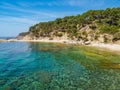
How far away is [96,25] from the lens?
259 ft

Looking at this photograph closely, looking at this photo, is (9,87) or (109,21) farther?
(109,21)

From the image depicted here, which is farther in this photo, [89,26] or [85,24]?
[85,24]

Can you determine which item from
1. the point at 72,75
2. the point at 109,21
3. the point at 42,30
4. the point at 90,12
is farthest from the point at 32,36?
the point at 72,75

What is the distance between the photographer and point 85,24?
8625 centimetres

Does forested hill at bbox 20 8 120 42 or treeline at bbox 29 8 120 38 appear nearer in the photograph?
forested hill at bbox 20 8 120 42

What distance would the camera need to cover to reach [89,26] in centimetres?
8250

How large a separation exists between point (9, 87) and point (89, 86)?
28.6 ft

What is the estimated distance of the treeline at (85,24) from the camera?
69.2 m

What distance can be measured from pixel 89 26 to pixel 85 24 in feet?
14.1

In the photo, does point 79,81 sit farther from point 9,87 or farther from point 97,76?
point 9,87

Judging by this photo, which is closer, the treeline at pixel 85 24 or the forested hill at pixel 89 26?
the forested hill at pixel 89 26

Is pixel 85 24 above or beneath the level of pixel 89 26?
above

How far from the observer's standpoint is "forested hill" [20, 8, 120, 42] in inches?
2542

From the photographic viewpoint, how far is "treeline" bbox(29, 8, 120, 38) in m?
69.2
